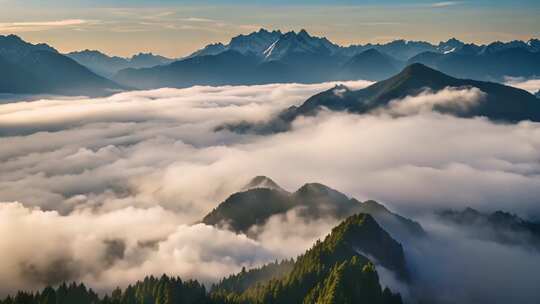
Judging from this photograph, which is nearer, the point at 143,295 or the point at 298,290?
the point at 298,290

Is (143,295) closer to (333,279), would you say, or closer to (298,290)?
(298,290)

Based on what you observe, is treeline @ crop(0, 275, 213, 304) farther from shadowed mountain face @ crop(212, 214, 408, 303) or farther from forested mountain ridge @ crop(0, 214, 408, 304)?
shadowed mountain face @ crop(212, 214, 408, 303)

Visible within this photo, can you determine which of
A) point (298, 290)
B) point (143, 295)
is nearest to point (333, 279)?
point (298, 290)

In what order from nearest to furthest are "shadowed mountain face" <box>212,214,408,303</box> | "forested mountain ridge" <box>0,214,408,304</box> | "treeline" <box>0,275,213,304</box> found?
"shadowed mountain face" <box>212,214,408,303</box> < "forested mountain ridge" <box>0,214,408,304</box> < "treeline" <box>0,275,213,304</box>

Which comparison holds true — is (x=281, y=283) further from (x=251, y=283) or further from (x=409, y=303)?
(x=409, y=303)

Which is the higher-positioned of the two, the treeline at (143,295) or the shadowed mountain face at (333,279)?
the shadowed mountain face at (333,279)

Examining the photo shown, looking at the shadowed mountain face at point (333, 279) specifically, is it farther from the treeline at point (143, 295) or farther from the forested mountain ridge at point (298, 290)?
the treeline at point (143, 295)

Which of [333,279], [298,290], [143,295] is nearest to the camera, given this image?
[333,279]

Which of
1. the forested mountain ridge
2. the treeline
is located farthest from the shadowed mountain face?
the treeline

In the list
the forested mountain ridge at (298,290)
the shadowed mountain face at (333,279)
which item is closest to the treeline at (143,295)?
the forested mountain ridge at (298,290)
